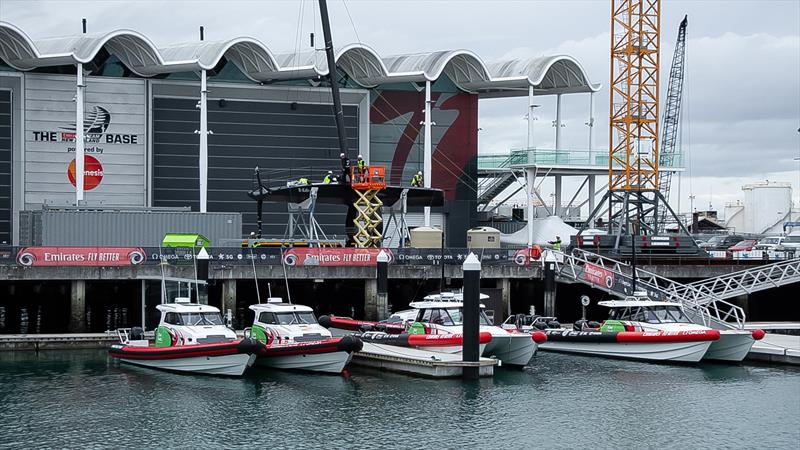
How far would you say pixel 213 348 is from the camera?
1469 inches

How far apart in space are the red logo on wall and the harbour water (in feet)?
84.9

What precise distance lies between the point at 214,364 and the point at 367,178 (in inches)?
881

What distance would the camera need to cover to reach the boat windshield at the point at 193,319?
127ft

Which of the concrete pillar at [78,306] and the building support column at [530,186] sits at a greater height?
the building support column at [530,186]

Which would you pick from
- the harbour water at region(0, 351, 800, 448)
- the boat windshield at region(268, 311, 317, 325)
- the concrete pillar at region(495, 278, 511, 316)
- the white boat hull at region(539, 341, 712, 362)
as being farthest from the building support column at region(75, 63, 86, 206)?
the white boat hull at region(539, 341, 712, 362)

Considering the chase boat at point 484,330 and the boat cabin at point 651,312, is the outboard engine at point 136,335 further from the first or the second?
the boat cabin at point 651,312

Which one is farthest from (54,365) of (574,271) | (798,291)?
(798,291)

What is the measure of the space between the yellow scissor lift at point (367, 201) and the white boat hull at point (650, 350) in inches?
675

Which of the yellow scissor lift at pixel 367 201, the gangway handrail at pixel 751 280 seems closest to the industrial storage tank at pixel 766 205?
the gangway handrail at pixel 751 280

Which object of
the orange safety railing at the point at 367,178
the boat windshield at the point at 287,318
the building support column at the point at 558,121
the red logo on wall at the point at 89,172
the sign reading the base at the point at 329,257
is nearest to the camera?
the boat windshield at the point at 287,318

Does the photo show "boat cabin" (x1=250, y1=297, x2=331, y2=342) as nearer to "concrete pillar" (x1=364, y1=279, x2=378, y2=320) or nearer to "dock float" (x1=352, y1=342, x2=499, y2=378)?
"dock float" (x1=352, y1=342, x2=499, y2=378)

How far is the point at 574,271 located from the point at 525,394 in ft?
55.4

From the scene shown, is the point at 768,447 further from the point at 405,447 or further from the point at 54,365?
the point at 54,365

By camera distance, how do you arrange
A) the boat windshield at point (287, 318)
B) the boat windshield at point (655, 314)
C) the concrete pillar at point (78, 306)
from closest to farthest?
the boat windshield at point (287, 318)
the boat windshield at point (655, 314)
the concrete pillar at point (78, 306)
